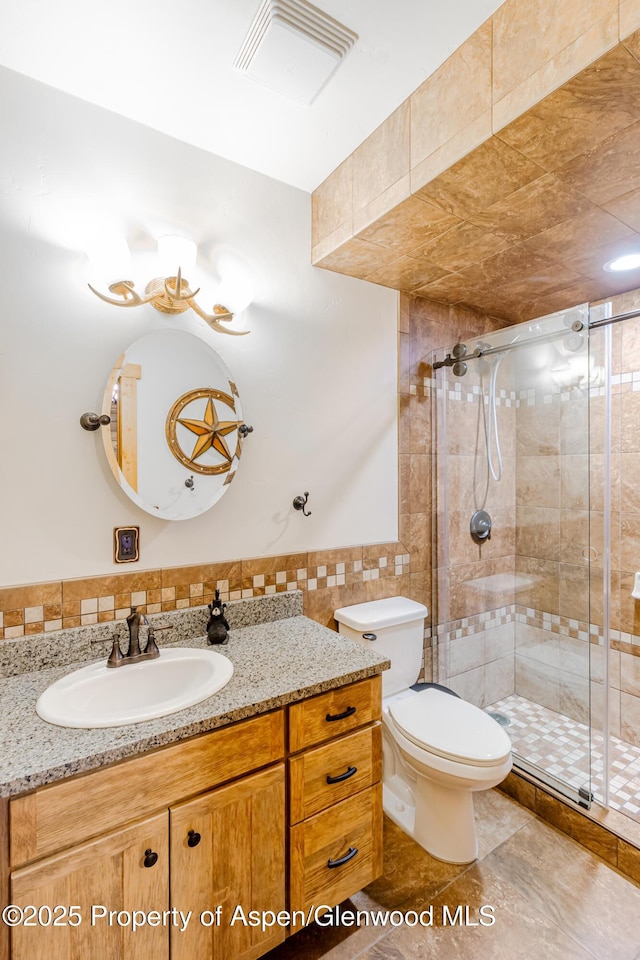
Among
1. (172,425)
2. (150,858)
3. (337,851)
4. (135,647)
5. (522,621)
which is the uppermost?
(172,425)

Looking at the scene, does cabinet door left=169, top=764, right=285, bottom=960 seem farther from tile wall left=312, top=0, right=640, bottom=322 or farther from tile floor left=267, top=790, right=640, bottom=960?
tile wall left=312, top=0, right=640, bottom=322

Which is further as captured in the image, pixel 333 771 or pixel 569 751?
pixel 569 751

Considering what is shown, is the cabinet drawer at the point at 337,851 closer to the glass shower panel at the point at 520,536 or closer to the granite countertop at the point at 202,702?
the granite countertop at the point at 202,702

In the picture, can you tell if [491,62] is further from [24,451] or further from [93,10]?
[24,451]

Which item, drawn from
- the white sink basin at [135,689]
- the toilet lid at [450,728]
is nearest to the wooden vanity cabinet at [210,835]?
the white sink basin at [135,689]

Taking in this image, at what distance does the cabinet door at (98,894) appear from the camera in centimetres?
91

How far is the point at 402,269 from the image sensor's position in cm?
193

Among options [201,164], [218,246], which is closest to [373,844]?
[218,246]

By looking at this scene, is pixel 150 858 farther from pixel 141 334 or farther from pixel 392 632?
pixel 141 334

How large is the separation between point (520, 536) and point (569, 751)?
3.23 ft

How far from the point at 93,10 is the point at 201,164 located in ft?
1.61

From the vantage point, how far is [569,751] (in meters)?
1.99

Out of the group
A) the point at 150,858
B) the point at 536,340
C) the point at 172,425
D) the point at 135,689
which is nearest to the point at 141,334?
the point at 172,425

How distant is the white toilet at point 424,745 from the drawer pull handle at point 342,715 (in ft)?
1.55
